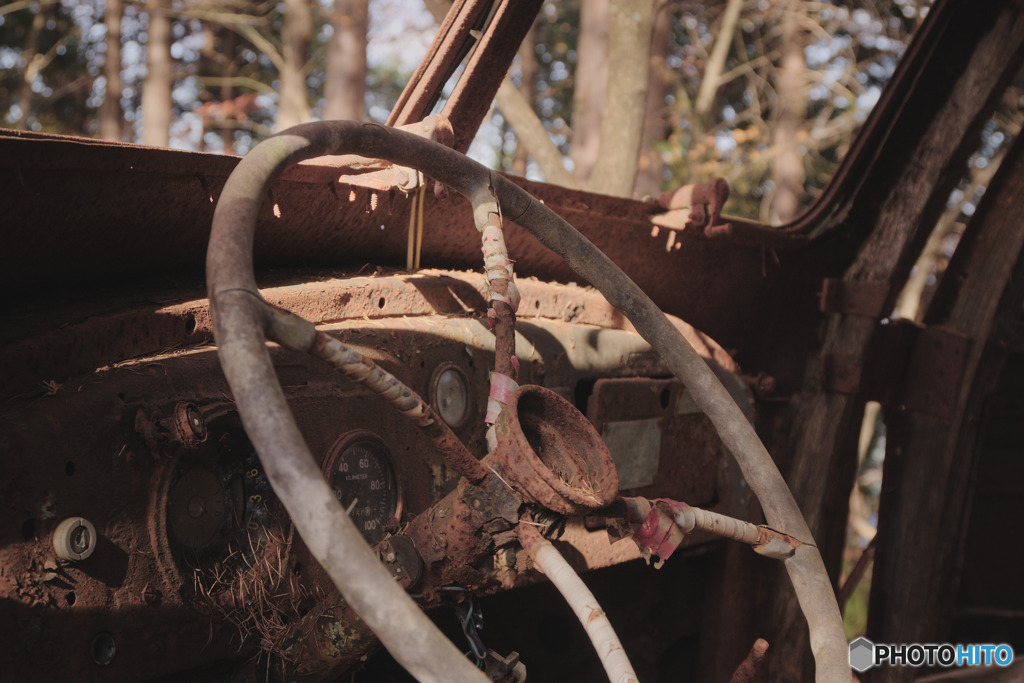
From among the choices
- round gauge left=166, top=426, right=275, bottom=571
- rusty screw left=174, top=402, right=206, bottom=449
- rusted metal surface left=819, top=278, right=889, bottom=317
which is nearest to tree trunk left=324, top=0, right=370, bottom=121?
rusted metal surface left=819, top=278, right=889, bottom=317

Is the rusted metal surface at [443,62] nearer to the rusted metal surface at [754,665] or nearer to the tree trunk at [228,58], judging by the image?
the rusted metal surface at [754,665]

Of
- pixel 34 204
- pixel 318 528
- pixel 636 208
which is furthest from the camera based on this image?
pixel 636 208

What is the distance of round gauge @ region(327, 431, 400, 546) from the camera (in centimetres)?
147

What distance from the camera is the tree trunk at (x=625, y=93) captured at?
3.81 meters

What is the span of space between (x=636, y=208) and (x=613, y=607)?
1186mm

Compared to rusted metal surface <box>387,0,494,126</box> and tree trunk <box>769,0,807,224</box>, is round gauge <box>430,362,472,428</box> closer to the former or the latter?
rusted metal surface <box>387,0,494,126</box>

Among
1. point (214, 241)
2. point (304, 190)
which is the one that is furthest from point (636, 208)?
point (214, 241)

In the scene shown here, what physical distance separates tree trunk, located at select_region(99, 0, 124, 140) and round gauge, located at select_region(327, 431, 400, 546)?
9.01 meters

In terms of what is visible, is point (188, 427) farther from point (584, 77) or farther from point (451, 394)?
point (584, 77)

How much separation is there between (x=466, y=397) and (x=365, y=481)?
0.32 m

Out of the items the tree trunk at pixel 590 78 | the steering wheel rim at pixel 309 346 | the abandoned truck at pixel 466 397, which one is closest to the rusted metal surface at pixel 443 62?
the abandoned truck at pixel 466 397

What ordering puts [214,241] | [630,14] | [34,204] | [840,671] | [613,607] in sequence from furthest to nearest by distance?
[630,14]
[613,607]
[840,671]
[34,204]
[214,241]

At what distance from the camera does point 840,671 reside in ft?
4.33

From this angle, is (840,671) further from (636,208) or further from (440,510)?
(636,208)
